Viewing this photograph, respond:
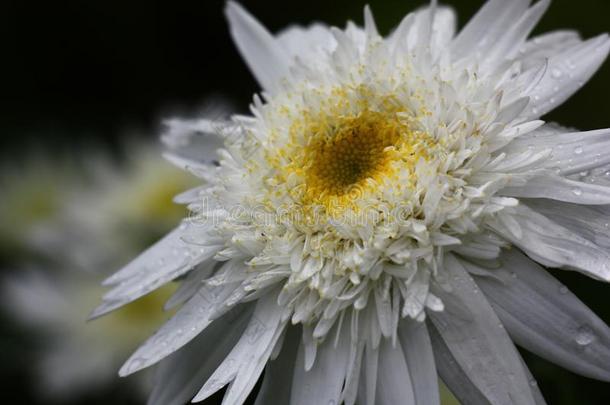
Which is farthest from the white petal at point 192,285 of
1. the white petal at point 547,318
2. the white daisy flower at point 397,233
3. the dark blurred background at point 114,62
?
the dark blurred background at point 114,62

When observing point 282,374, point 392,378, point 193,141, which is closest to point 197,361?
point 282,374

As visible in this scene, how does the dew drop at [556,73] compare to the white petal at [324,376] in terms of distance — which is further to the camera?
the dew drop at [556,73]

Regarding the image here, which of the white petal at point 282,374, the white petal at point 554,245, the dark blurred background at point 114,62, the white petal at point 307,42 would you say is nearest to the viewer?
the white petal at point 554,245

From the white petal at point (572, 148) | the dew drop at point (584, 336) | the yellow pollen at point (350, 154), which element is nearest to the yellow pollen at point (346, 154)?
the yellow pollen at point (350, 154)

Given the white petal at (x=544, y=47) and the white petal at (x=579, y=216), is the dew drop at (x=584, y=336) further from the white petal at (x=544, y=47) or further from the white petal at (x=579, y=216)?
the white petal at (x=544, y=47)

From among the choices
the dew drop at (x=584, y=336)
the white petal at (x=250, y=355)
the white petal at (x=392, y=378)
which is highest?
the white petal at (x=250, y=355)

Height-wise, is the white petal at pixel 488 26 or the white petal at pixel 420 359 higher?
the white petal at pixel 488 26

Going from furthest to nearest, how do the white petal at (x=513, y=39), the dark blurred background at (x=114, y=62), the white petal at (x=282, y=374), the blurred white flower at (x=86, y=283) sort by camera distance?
the dark blurred background at (x=114, y=62)
the blurred white flower at (x=86, y=283)
the white petal at (x=513, y=39)
the white petal at (x=282, y=374)

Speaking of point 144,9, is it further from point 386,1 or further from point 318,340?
point 318,340
